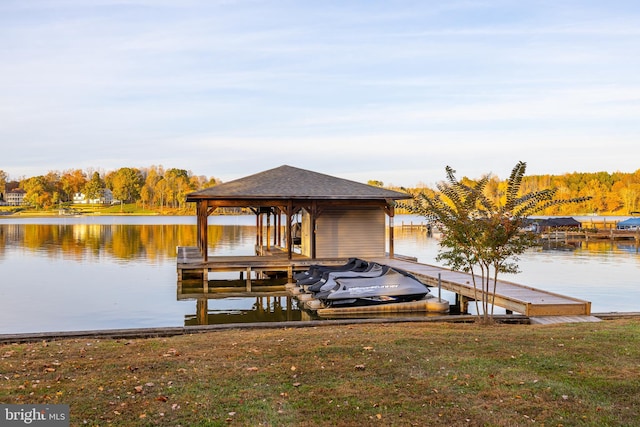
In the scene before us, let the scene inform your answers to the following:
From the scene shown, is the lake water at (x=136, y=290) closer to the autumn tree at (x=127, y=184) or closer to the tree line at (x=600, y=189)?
the tree line at (x=600, y=189)

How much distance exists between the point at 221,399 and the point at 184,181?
6193 inches

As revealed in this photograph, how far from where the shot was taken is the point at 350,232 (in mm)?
26641

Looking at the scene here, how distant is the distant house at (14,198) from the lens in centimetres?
18598

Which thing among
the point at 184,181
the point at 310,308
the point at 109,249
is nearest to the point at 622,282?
the point at 310,308

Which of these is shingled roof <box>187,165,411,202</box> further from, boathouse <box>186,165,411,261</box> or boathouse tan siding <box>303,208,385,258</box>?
boathouse tan siding <box>303,208,385,258</box>

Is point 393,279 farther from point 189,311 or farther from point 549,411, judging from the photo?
point 549,411

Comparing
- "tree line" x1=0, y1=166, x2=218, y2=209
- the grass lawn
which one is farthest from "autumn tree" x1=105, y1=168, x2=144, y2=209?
the grass lawn

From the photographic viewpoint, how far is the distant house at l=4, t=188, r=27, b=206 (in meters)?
186

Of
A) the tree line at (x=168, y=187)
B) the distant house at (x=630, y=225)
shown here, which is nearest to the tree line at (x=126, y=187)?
the tree line at (x=168, y=187)

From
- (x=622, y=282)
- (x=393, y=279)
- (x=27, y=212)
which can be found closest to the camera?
(x=393, y=279)

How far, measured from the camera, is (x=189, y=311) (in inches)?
742

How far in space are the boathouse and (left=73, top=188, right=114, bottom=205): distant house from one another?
6217 inches

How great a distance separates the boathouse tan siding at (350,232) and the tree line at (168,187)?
107 metres

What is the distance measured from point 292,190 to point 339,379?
18882 mm
